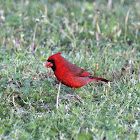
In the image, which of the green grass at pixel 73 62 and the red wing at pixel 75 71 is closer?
the green grass at pixel 73 62

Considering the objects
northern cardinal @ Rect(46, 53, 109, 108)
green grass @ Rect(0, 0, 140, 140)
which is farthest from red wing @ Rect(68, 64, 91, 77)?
green grass @ Rect(0, 0, 140, 140)

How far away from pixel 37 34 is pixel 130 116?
2964mm

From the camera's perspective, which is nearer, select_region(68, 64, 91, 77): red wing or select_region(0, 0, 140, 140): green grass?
select_region(0, 0, 140, 140): green grass

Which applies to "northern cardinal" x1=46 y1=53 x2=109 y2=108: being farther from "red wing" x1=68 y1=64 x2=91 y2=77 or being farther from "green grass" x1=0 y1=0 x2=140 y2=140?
"green grass" x1=0 y1=0 x2=140 y2=140

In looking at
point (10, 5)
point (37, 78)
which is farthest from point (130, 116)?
point (10, 5)

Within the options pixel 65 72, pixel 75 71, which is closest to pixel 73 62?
pixel 75 71

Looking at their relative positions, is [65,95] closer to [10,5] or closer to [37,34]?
[37,34]

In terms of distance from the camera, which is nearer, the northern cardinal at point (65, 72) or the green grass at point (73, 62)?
the green grass at point (73, 62)

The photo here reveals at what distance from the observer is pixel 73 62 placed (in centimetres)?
463

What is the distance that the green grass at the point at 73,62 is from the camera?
2998mm

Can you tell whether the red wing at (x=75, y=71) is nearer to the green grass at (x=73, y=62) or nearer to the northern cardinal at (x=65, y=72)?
the northern cardinal at (x=65, y=72)

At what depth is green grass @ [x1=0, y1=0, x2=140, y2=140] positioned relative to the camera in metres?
3.00

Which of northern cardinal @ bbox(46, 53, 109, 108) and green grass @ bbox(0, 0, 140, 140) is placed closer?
green grass @ bbox(0, 0, 140, 140)

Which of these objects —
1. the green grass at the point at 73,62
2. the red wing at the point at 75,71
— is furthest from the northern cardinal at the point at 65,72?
the green grass at the point at 73,62
